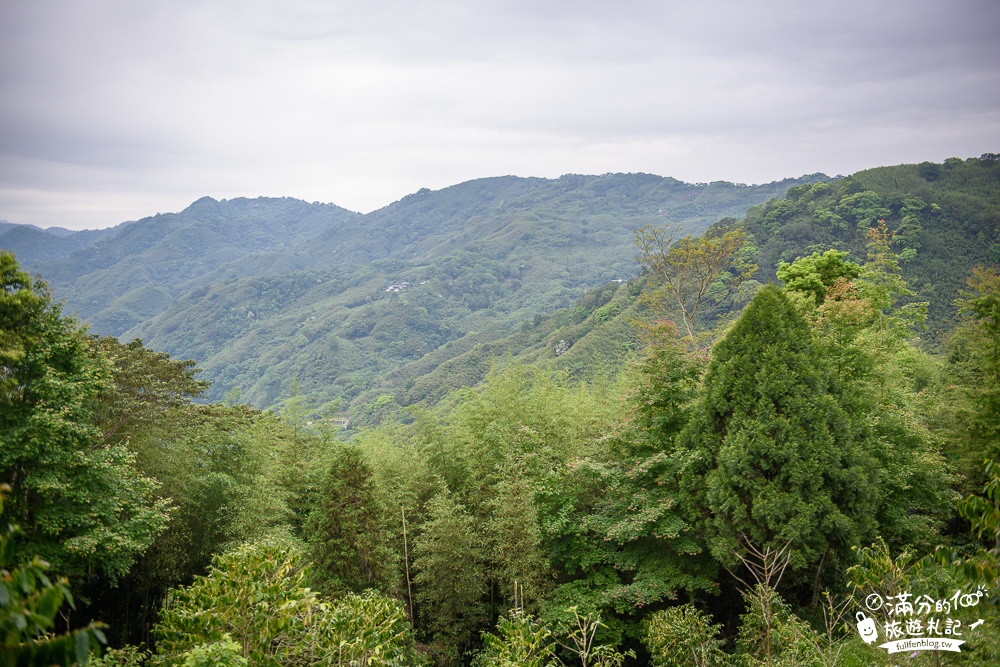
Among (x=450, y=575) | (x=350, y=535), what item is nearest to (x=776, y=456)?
(x=450, y=575)

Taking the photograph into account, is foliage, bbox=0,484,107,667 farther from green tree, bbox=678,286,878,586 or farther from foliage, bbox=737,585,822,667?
green tree, bbox=678,286,878,586

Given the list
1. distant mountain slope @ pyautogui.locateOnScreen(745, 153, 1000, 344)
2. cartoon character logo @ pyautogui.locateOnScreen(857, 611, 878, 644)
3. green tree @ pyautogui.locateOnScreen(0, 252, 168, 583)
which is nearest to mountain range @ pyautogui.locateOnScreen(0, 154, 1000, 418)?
distant mountain slope @ pyautogui.locateOnScreen(745, 153, 1000, 344)

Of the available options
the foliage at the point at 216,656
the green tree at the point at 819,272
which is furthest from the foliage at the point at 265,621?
the green tree at the point at 819,272

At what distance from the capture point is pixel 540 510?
10.5 metres

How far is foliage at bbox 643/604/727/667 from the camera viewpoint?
738 centimetres

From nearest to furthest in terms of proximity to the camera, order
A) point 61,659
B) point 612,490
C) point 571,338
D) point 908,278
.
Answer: point 61,659, point 612,490, point 908,278, point 571,338

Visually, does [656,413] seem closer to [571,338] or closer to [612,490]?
[612,490]

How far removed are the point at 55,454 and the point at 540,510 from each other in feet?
24.9

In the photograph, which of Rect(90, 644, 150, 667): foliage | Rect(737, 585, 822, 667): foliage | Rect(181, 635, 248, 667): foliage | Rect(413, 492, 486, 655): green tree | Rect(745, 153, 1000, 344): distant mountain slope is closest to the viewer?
Rect(181, 635, 248, 667): foliage

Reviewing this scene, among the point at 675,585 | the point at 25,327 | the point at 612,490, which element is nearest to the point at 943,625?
the point at 675,585

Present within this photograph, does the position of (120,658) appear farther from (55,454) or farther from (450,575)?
(450,575)

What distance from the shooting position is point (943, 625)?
17.4ft

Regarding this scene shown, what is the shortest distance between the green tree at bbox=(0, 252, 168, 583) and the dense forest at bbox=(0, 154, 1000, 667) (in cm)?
4

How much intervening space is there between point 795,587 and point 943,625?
5360 millimetres
